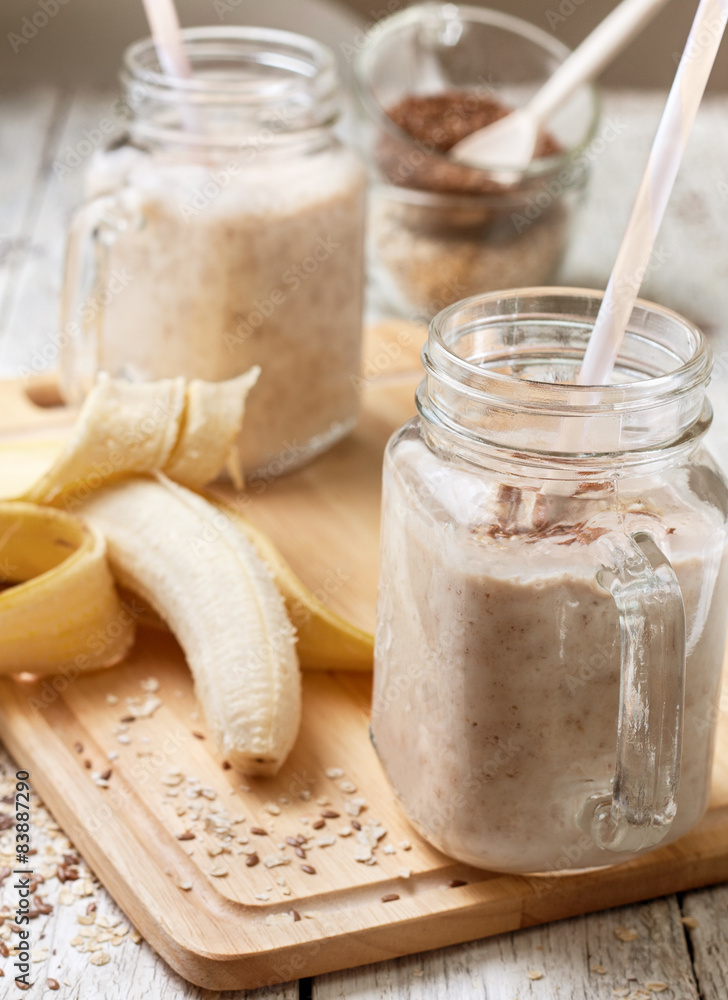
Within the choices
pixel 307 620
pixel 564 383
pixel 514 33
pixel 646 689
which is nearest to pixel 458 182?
pixel 514 33

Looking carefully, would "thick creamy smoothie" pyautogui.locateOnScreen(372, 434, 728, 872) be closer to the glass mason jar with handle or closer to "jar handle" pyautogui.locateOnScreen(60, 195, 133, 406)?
the glass mason jar with handle

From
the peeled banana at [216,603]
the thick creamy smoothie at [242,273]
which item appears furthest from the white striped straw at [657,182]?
the thick creamy smoothie at [242,273]

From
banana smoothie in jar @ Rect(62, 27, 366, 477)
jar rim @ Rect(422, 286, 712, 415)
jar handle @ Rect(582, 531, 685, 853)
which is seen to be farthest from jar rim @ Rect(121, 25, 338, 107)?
jar handle @ Rect(582, 531, 685, 853)

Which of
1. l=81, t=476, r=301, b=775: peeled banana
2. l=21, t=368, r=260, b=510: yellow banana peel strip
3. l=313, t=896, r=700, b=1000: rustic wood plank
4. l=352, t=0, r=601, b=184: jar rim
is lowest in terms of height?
l=313, t=896, r=700, b=1000: rustic wood plank

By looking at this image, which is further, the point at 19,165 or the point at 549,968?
the point at 19,165

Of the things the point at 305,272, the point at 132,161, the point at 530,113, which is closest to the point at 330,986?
the point at 305,272

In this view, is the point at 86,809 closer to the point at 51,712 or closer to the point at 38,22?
the point at 51,712

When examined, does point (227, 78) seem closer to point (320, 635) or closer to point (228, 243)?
point (228, 243)
